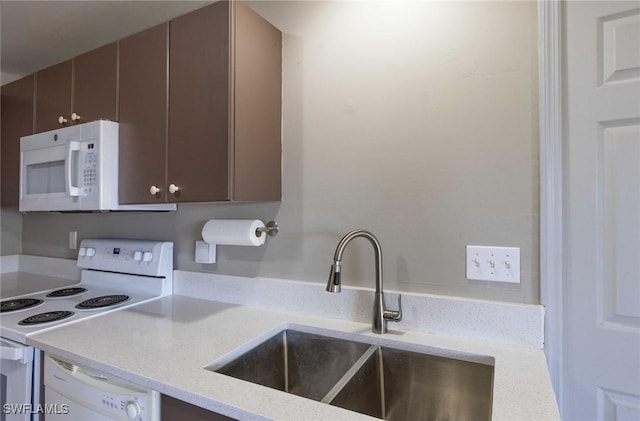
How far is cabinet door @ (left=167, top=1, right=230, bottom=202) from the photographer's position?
3.91ft

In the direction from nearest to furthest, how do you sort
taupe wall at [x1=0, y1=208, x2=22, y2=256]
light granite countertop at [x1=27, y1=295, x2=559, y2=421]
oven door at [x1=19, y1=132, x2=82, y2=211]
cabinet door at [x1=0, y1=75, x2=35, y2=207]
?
1. light granite countertop at [x1=27, y1=295, x2=559, y2=421]
2. oven door at [x1=19, y1=132, x2=82, y2=211]
3. cabinet door at [x1=0, y1=75, x2=35, y2=207]
4. taupe wall at [x1=0, y1=208, x2=22, y2=256]

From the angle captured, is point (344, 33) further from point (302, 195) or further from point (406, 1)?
point (302, 195)

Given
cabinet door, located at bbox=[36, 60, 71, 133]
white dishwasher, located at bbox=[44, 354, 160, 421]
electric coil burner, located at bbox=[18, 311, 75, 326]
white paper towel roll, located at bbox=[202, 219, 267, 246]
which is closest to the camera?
white dishwasher, located at bbox=[44, 354, 160, 421]

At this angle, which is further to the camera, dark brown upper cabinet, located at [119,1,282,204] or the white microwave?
the white microwave

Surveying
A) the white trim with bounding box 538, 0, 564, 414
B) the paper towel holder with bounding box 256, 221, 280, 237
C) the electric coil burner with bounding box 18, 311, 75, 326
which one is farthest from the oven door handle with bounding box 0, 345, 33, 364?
the white trim with bounding box 538, 0, 564, 414

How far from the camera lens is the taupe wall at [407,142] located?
108 cm

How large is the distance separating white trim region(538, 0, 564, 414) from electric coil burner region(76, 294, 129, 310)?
172 cm

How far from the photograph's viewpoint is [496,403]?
30.1 inches

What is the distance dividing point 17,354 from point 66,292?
70 centimetres

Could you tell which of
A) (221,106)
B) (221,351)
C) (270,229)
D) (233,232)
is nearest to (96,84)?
(221,106)

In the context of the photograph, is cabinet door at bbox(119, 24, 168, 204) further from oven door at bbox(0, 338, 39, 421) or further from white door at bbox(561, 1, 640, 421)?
white door at bbox(561, 1, 640, 421)

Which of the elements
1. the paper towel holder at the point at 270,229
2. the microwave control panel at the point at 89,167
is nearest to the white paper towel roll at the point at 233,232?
the paper towel holder at the point at 270,229

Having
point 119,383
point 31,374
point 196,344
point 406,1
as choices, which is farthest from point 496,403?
point 31,374

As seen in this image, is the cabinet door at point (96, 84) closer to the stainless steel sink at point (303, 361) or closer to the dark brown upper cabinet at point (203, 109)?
the dark brown upper cabinet at point (203, 109)
